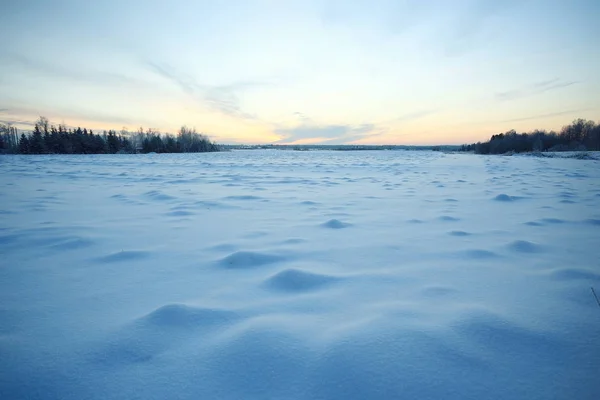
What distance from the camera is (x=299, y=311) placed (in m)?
1.42

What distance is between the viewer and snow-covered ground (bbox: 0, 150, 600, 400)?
3.21 feet

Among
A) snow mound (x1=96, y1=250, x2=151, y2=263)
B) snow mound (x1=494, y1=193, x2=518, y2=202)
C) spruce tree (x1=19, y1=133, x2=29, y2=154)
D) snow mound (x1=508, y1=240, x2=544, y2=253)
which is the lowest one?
Result: snow mound (x1=96, y1=250, x2=151, y2=263)

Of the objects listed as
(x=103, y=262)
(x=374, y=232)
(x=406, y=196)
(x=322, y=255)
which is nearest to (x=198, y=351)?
(x=322, y=255)

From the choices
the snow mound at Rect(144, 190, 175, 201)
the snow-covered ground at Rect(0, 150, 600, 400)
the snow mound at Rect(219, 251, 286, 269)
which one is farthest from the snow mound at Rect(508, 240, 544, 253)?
the snow mound at Rect(144, 190, 175, 201)

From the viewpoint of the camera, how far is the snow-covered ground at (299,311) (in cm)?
98

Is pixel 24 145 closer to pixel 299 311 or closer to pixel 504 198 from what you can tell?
pixel 299 311

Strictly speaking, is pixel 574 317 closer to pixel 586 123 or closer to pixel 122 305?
pixel 122 305

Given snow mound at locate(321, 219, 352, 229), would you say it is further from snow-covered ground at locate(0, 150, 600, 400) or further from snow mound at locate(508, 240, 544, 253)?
snow mound at locate(508, 240, 544, 253)

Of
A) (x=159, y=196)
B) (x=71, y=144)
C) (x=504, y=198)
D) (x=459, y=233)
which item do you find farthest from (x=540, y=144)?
(x=71, y=144)

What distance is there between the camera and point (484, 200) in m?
4.89

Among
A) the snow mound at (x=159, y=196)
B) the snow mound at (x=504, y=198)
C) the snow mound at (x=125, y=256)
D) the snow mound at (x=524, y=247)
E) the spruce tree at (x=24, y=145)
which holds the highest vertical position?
the spruce tree at (x=24, y=145)

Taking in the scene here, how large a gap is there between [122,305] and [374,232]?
7.89 feet

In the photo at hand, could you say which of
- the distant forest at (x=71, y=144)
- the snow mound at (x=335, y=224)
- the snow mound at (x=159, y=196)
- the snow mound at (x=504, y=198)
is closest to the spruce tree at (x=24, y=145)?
the distant forest at (x=71, y=144)

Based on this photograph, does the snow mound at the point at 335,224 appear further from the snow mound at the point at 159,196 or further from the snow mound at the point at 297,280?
the snow mound at the point at 159,196
